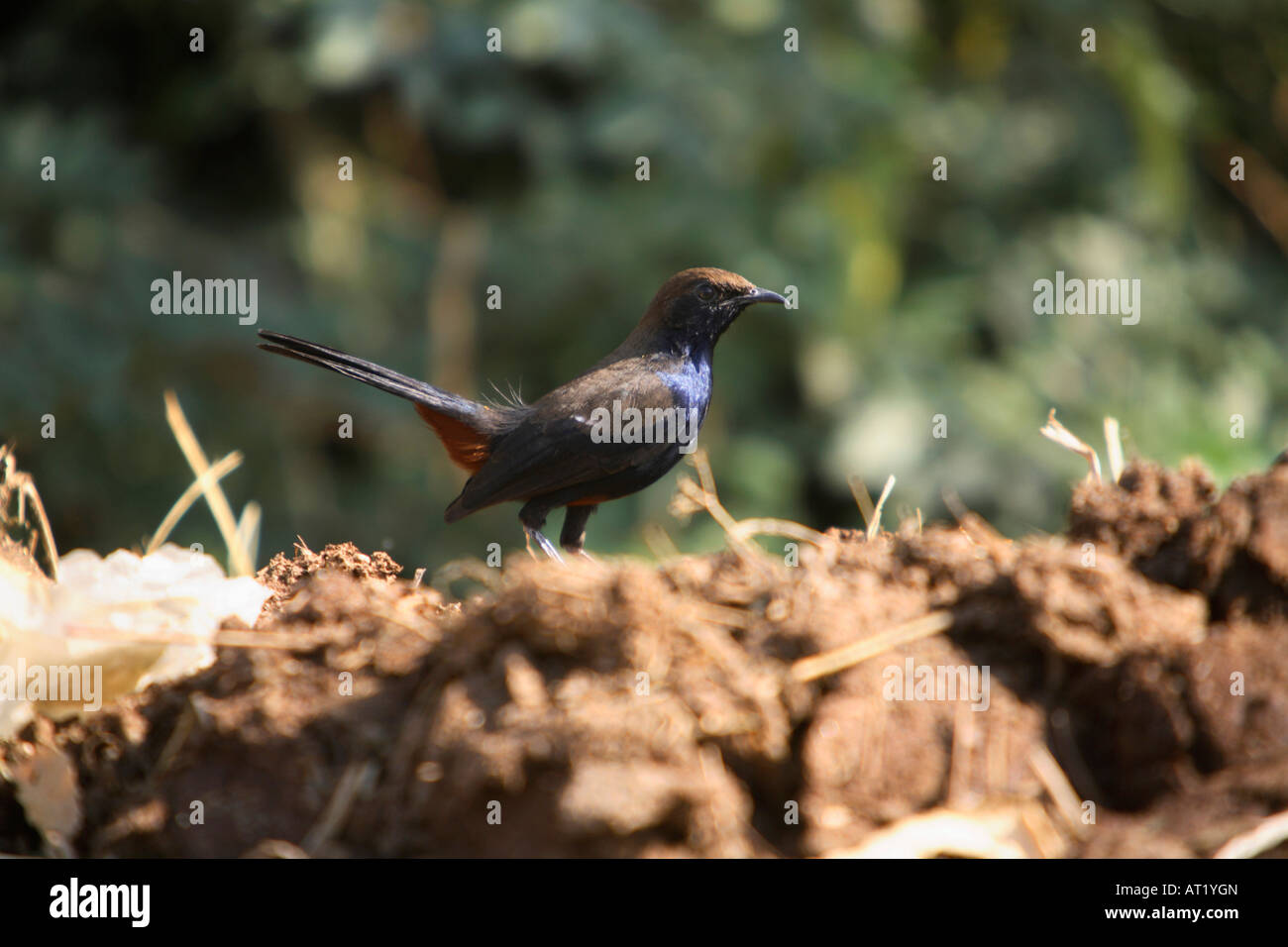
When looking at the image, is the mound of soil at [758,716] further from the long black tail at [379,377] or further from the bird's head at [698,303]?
the bird's head at [698,303]

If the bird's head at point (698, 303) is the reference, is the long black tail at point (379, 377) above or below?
below

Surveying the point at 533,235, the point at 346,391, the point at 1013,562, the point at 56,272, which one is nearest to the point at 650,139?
the point at 533,235

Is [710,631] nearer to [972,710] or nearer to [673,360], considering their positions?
[972,710]

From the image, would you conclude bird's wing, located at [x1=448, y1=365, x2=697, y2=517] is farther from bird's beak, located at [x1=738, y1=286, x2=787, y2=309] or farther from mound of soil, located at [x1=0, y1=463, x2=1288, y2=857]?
mound of soil, located at [x1=0, y1=463, x2=1288, y2=857]

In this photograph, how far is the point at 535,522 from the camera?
4016mm

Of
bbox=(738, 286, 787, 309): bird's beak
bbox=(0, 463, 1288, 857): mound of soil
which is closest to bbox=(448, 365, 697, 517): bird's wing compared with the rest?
bbox=(738, 286, 787, 309): bird's beak

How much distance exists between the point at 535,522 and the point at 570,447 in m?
0.36

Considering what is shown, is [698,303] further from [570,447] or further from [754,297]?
[570,447]

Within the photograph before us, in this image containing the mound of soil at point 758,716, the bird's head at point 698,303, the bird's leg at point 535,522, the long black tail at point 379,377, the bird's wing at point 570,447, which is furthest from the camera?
the bird's head at point 698,303

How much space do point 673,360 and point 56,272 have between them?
4217 millimetres

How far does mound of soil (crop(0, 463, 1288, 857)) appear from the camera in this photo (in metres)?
1.74

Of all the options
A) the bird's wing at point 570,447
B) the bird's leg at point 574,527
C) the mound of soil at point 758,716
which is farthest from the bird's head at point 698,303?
the mound of soil at point 758,716

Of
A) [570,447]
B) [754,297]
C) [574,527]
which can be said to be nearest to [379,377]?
[570,447]

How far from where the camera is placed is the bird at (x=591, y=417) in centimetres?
376
